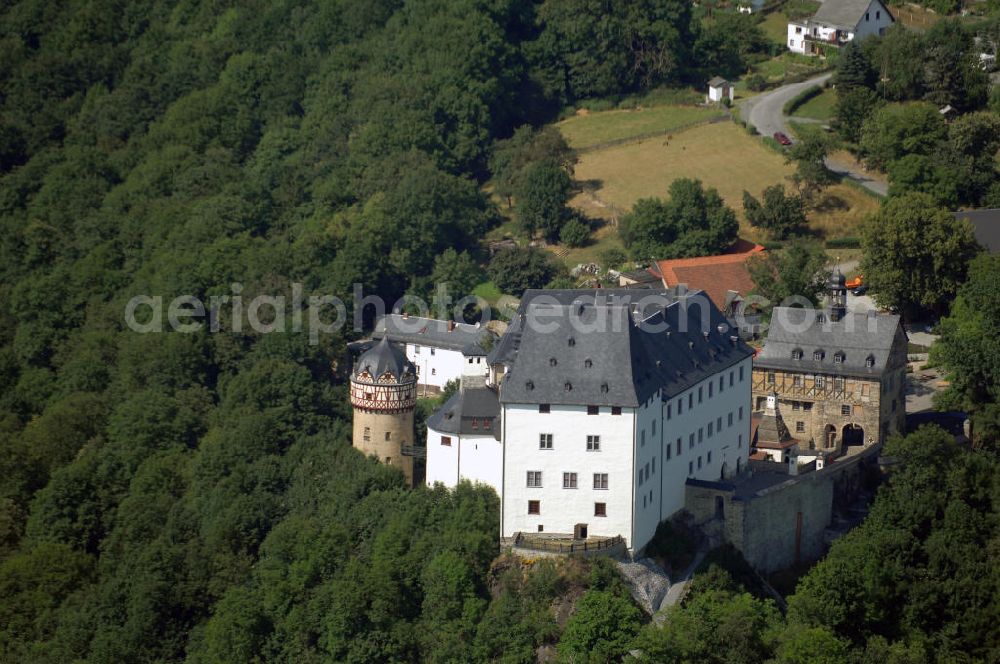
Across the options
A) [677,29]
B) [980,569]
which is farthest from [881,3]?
[980,569]

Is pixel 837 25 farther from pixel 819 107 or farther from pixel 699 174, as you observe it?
pixel 699 174

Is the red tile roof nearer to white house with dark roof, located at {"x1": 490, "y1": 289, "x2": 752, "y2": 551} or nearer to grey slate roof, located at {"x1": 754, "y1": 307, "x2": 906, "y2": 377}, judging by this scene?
grey slate roof, located at {"x1": 754, "y1": 307, "x2": 906, "y2": 377}

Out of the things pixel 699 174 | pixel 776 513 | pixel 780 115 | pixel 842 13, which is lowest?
pixel 776 513

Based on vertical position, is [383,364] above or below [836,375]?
above

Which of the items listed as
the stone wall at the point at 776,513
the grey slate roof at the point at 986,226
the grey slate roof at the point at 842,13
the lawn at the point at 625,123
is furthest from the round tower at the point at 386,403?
the grey slate roof at the point at 842,13

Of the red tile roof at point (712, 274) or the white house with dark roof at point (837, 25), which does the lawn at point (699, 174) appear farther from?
the white house with dark roof at point (837, 25)

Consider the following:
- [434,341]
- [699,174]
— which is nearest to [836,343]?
[434,341]
